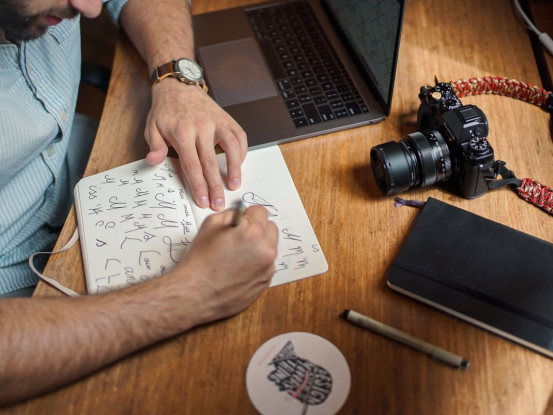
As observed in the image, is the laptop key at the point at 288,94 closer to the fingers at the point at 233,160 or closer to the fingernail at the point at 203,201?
the fingers at the point at 233,160

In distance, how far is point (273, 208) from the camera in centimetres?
82

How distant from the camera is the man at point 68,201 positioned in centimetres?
66

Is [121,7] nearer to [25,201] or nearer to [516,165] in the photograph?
[25,201]

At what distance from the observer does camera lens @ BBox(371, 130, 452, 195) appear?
79 cm

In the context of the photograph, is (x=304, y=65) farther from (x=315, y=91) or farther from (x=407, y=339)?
(x=407, y=339)

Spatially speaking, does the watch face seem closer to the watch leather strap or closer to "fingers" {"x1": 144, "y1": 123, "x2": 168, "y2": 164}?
the watch leather strap

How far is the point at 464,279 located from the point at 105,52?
1460 mm

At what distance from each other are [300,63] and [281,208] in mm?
369

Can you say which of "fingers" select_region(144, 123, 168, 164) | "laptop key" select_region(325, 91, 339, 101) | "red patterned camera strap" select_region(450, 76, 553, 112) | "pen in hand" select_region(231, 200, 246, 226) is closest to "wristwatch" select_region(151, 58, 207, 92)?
"fingers" select_region(144, 123, 168, 164)

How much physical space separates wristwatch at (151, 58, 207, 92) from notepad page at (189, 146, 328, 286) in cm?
17

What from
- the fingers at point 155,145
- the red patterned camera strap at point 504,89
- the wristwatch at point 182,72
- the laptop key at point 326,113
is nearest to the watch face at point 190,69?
the wristwatch at point 182,72

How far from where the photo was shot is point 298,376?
645 millimetres

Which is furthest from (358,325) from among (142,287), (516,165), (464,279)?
(516,165)

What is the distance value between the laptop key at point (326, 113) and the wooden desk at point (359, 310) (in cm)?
4
